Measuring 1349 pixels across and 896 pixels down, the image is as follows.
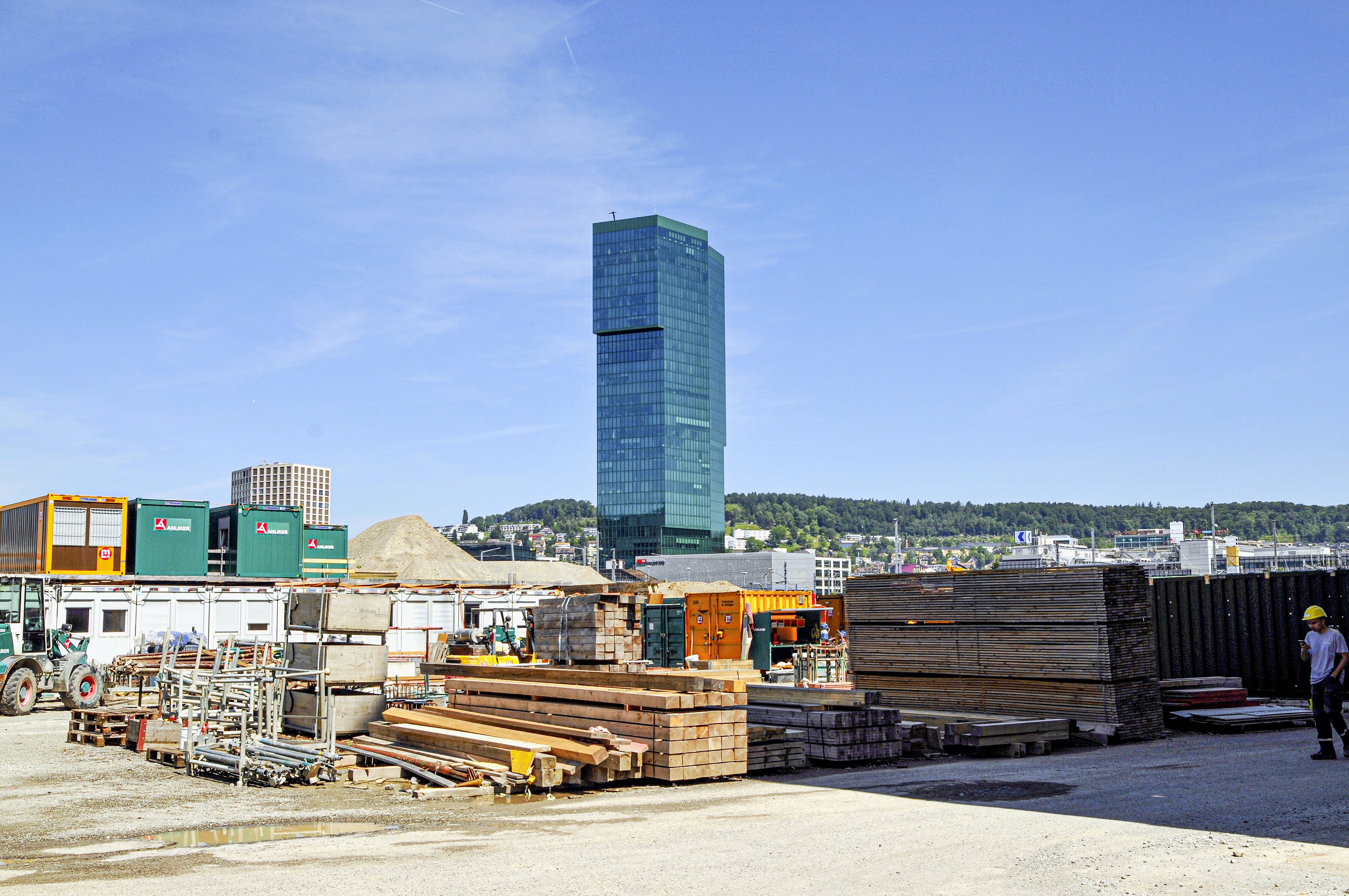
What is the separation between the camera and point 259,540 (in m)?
45.0

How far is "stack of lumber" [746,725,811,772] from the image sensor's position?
45.0 ft

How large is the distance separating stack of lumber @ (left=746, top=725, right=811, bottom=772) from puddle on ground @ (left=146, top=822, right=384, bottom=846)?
483 centimetres

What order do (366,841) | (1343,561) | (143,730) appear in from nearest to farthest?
(366,841), (143,730), (1343,561)

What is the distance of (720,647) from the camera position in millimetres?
35969

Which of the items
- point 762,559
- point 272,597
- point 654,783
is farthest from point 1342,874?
point 762,559

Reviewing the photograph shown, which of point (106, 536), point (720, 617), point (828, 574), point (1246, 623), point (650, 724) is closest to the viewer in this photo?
point (650, 724)

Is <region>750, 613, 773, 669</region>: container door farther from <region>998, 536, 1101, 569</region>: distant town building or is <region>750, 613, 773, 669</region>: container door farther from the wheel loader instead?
<region>998, 536, 1101, 569</region>: distant town building

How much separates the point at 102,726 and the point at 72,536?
24.4 meters

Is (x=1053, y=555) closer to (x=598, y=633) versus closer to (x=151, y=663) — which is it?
(x=151, y=663)

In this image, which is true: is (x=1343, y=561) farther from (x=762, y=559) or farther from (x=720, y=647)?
(x=720, y=647)

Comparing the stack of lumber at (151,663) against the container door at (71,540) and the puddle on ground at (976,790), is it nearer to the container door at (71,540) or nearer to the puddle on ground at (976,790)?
the container door at (71,540)

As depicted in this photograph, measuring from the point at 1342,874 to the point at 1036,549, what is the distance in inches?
7718

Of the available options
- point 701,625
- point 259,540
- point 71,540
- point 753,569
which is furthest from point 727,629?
point 753,569

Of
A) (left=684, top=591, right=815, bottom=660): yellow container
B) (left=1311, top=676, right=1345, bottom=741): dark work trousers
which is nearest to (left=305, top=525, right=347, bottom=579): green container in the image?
(left=684, top=591, right=815, bottom=660): yellow container
